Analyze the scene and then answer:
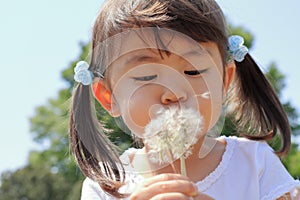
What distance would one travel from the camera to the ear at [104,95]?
226 cm

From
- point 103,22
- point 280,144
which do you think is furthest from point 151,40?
point 280,144

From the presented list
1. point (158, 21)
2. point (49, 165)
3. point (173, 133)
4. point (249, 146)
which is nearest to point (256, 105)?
point (249, 146)

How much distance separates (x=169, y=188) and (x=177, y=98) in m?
0.40

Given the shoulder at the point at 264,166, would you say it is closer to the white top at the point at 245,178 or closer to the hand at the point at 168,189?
the white top at the point at 245,178

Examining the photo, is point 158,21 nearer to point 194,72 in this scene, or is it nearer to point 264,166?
point 194,72

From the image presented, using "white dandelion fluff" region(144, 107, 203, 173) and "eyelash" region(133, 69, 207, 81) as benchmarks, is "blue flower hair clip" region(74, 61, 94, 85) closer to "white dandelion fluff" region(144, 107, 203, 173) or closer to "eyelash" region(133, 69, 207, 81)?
"eyelash" region(133, 69, 207, 81)

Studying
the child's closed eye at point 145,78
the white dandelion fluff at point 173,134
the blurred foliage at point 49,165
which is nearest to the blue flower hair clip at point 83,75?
the child's closed eye at point 145,78

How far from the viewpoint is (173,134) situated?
1.61 meters

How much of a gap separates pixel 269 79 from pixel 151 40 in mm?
616

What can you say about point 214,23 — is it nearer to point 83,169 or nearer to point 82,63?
point 82,63

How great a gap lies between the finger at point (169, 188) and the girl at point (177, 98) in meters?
0.16

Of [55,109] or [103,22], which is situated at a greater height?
[103,22]

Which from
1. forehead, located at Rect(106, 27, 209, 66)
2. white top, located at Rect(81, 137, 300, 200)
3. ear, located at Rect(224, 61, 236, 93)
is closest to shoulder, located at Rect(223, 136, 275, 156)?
white top, located at Rect(81, 137, 300, 200)

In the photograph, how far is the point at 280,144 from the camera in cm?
240
